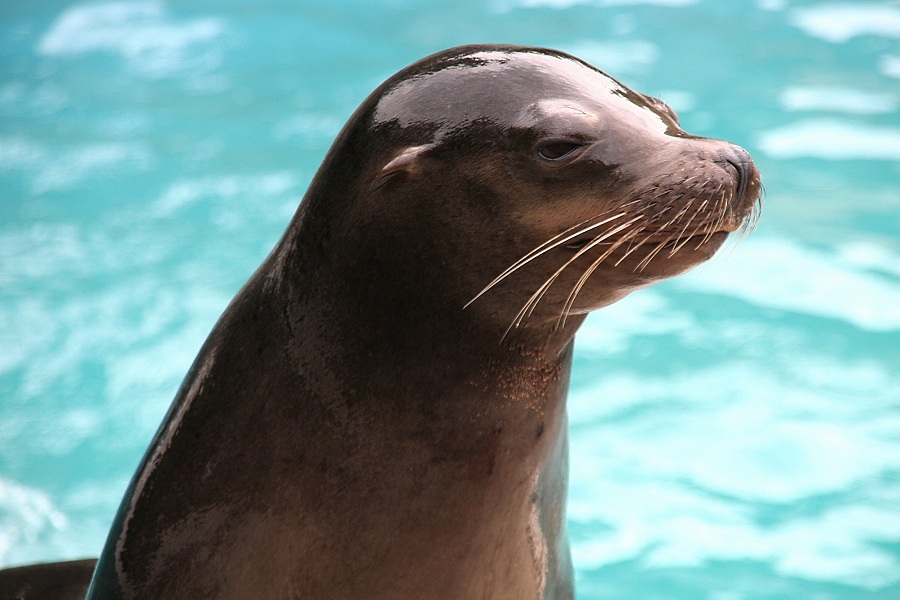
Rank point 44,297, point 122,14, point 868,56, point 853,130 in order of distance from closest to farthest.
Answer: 1. point 44,297
2. point 853,130
3. point 868,56
4. point 122,14

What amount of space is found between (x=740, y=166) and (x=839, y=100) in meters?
7.27

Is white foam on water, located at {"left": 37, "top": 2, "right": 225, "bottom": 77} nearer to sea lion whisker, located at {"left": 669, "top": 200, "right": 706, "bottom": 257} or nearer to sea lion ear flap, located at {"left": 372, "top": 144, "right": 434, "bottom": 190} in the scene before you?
sea lion ear flap, located at {"left": 372, "top": 144, "right": 434, "bottom": 190}

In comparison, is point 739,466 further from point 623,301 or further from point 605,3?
point 605,3

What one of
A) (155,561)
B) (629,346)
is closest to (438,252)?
(155,561)

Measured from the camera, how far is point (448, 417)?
2.24 metres

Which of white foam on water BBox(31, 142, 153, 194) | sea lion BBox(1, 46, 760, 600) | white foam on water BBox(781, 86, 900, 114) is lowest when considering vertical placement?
sea lion BBox(1, 46, 760, 600)

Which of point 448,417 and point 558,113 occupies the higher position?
point 558,113

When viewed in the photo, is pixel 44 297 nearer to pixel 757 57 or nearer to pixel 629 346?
pixel 629 346

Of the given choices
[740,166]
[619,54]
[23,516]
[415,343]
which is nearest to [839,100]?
[619,54]

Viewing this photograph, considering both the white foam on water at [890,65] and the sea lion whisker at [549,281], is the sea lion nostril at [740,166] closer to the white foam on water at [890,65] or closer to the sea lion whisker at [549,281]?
the sea lion whisker at [549,281]

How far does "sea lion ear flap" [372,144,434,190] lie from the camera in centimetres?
215

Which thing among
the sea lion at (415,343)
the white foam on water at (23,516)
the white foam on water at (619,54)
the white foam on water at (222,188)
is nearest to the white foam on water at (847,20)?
the white foam on water at (619,54)

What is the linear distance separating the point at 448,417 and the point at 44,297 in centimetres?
500

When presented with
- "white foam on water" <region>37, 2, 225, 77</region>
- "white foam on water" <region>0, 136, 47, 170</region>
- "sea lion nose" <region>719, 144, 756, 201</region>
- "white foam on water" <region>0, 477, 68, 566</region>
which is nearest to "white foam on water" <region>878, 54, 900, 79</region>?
"white foam on water" <region>37, 2, 225, 77</region>
